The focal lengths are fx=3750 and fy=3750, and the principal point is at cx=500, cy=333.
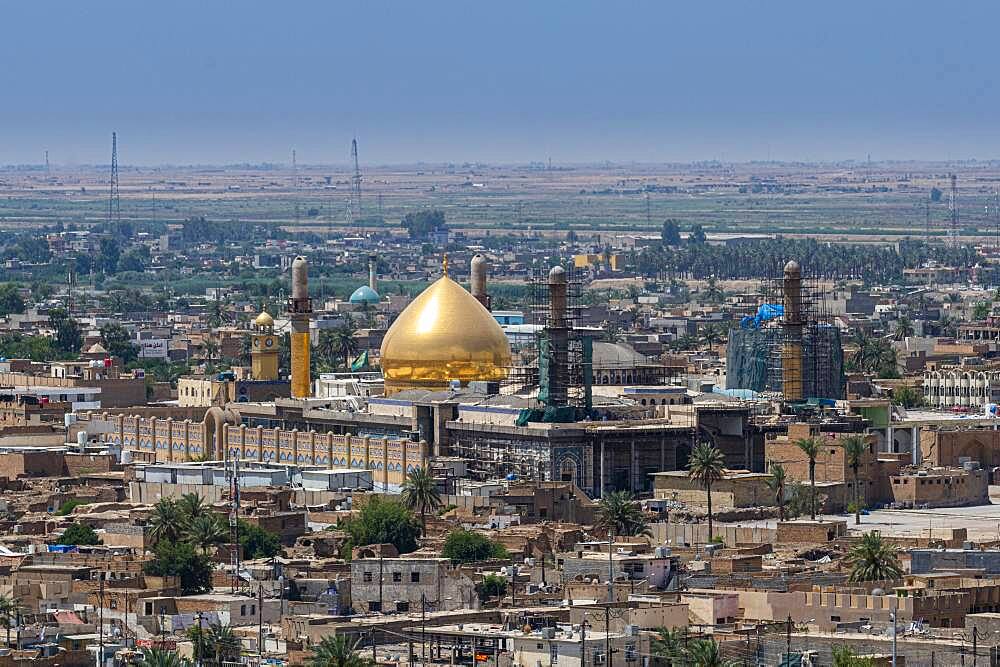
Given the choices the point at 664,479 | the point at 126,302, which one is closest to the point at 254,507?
the point at 664,479

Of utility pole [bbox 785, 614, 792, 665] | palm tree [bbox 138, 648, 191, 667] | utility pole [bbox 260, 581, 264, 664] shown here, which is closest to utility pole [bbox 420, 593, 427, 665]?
utility pole [bbox 260, 581, 264, 664]

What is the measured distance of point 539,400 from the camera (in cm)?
7562

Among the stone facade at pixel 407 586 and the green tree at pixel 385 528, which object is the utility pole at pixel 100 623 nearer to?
the stone facade at pixel 407 586

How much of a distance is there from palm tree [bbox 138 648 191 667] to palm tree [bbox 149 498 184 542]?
47.9ft

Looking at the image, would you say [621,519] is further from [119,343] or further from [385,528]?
[119,343]

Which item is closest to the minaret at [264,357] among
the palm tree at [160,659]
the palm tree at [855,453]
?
the palm tree at [855,453]

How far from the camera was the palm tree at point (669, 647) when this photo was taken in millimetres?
41591

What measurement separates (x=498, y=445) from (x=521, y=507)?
818cm

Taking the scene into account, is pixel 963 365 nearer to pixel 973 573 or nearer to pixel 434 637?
pixel 973 573

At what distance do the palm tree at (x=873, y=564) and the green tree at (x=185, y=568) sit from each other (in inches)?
358

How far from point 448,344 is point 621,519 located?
19036mm

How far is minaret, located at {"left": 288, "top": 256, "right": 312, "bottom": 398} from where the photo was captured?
8700 cm

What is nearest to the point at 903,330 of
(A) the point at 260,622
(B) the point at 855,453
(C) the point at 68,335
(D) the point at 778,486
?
(C) the point at 68,335

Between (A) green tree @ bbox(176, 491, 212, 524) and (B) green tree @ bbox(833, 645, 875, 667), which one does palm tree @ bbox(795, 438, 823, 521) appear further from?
(B) green tree @ bbox(833, 645, 875, 667)
